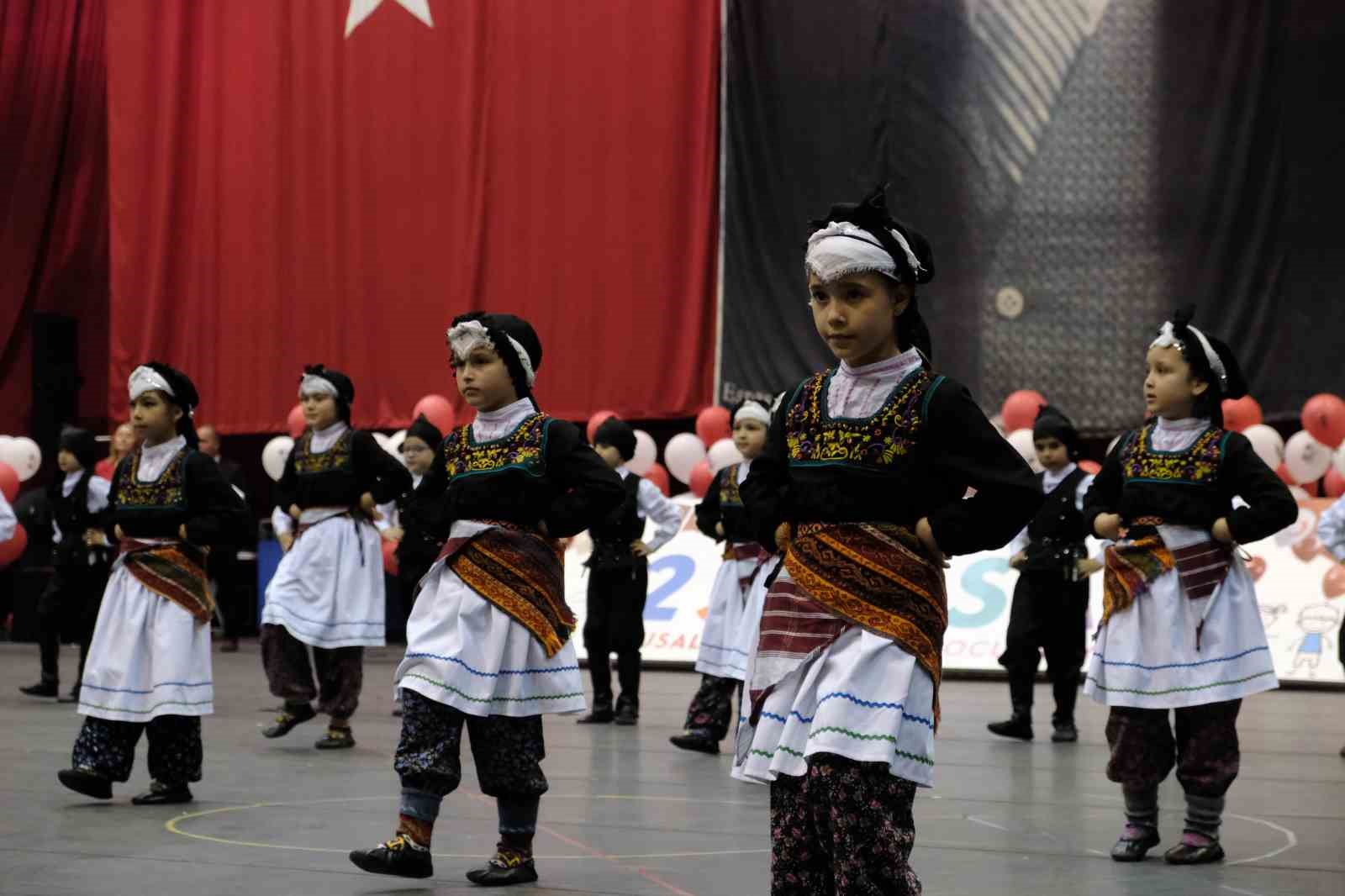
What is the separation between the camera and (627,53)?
14.4 metres

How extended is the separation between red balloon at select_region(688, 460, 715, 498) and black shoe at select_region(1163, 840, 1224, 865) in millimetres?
7333

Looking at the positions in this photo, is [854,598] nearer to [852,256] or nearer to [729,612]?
[852,256]

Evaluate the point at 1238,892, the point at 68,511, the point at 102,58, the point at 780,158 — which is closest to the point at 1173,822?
the point at 1238,892

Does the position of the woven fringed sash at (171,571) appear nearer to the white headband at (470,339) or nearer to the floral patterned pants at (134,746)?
the floral patterned pants at (134,746)

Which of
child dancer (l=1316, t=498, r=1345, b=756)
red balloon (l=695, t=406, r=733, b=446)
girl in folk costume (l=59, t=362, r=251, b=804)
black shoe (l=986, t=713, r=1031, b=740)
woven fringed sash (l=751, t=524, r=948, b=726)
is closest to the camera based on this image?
woven fringed sash (l=751, t=524, r=948, b=726)

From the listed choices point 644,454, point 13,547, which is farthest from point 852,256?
point 13,547

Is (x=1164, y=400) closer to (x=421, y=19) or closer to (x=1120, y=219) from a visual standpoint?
(x=1120, y=219)

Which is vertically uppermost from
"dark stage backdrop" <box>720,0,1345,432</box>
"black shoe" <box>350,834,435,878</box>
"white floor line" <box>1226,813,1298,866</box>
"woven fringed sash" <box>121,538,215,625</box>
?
"dark stage backdrop" <box>720,0,1345,432</box>

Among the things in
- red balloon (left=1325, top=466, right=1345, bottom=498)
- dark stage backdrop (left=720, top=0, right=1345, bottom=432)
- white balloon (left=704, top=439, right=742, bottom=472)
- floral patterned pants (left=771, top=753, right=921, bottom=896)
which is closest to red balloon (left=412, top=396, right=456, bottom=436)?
white balloon (left=704, top=439, right=742, bottom=472)

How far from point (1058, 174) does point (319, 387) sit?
6849 mm

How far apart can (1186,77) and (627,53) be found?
4368 mm

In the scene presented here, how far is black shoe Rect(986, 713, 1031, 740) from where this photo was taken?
27.4 feet

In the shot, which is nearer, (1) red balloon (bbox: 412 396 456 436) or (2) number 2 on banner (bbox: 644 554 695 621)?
(2) number 2 on banner (bbox: 644 554 695 621)

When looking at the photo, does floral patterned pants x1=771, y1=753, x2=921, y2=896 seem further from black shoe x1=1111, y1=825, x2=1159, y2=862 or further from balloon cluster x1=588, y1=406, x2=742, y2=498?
balloon cluster x1=588, y1=406, x2=742, y2=498
